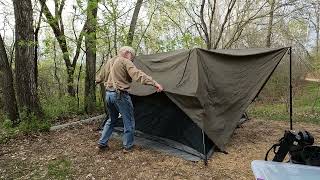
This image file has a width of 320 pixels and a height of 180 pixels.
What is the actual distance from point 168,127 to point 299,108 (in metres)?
8.30

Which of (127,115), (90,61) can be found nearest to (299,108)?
(90,61)

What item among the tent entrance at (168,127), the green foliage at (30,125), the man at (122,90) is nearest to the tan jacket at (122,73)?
the man at (122,90)

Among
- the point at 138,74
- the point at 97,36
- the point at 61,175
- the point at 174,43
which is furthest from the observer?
the point at 174,43

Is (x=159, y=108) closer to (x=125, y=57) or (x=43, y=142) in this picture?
(x=125, y=57)

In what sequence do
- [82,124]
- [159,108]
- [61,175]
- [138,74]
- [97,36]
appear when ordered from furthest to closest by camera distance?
1. [97,36]
2. [82,124]
3. [159,108]
4. [138,74]
5. [61,175]

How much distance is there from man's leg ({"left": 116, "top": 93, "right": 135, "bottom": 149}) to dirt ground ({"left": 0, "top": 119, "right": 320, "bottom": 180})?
0.70 ft

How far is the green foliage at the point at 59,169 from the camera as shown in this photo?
14.7 feet

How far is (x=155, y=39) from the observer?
11.2 m

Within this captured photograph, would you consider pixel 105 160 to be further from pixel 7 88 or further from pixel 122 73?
→ pixel 7 88

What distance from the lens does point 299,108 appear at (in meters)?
12.3

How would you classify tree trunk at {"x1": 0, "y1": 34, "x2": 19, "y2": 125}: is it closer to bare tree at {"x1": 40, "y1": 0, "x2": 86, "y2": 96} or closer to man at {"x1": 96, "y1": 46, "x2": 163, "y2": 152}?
bare tree at {"x1": 40, "y1": 0, "x2": 86, "y2": 96}

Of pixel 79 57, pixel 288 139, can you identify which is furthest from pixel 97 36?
pixel 288 139

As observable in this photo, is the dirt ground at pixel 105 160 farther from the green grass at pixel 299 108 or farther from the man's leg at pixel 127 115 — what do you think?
the green grass at pixel 299 108

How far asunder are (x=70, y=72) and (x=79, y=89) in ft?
2.04
